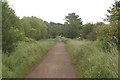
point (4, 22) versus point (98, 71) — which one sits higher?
point (4, 22)

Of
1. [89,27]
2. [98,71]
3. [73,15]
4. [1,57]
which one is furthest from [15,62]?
[73,15]

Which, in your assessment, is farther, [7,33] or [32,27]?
[32,27]

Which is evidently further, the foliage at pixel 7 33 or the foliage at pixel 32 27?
the foliage at pixel 32 27

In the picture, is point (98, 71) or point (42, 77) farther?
point (42, 77)

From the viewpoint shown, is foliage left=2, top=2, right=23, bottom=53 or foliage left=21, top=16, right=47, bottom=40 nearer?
foliage left=2, top=2, right=23, bottom=53

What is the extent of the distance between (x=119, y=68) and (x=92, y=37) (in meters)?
18.3

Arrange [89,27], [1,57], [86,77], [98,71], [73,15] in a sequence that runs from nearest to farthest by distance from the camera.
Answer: [98,71] → [86,77] → [1,57] → [89,27] → [73,15]

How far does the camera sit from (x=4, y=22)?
11203mm

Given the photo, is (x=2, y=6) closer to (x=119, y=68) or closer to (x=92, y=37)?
(x=119, y=68)

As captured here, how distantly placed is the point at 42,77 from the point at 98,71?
9.37 feet

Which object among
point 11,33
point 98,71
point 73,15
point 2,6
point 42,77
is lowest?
point 42,77

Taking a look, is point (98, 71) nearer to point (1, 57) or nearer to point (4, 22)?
point (1, 57)

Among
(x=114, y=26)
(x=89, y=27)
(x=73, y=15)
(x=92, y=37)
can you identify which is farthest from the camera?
(x=73, y=15)

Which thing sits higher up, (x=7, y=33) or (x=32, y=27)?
(x=32, y=27)
